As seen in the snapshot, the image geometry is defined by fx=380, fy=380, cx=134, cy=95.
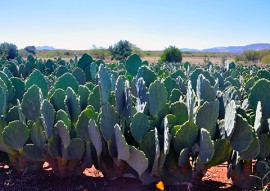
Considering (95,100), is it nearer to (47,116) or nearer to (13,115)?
(47,116)

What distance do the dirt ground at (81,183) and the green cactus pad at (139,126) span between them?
323 mm

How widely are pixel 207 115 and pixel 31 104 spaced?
1.06 meters

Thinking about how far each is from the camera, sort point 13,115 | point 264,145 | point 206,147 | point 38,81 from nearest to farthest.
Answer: point 206,147 < point 264,145 < point 13,115 < point 38,81

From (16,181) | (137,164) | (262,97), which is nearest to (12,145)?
(16,181)

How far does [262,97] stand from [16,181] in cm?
161

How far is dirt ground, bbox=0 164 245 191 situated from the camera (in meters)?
2.22

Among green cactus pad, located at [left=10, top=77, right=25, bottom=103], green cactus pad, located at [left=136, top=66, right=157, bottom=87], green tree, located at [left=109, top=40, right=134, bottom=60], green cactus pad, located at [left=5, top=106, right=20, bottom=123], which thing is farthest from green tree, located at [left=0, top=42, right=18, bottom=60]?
green cactus pad, located at [left=5, top=106, right=20, bottom=123]

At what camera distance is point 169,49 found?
2936 centimetres

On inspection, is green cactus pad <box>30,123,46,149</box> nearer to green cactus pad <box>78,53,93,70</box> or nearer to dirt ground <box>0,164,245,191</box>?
dirt ground <box>0,164,245,191</box>

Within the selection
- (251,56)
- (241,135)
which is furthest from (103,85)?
(251,56)

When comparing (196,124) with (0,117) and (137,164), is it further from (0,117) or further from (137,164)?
(0,117)

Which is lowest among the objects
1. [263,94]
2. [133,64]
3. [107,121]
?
[107,121]

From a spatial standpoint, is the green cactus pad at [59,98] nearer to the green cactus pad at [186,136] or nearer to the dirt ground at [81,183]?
the dirt ground at [81,183]

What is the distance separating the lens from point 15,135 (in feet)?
7.24
